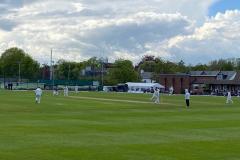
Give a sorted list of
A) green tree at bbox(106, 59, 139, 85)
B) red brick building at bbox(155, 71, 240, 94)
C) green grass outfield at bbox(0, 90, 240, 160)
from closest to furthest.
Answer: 1. green grass outfield at bbox(0, 90, 240, 160)
2. red brick building at bbox(155, 71, 240, 94)
3. green tree at bbox(106, 59, 139, 85)

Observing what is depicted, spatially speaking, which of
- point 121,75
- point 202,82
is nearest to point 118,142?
point 202,82

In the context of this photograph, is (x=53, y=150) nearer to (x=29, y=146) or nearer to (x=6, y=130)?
(x=29, y=146)

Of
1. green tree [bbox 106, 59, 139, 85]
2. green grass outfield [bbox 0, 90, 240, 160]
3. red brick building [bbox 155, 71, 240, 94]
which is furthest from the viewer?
green tree [bbox 106, 59, 139, 85]

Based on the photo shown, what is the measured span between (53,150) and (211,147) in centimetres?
548

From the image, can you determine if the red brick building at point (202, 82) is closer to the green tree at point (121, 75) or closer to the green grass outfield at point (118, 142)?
the green tree at point (121, 75)

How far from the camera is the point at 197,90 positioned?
137m

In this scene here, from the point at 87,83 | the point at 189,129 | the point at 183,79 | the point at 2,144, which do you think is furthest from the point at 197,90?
the point at 2,144

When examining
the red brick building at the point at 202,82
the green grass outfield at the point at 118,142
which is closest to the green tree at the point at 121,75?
the red brick building at the point at 202,82

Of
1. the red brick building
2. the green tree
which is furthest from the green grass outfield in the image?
the green tree

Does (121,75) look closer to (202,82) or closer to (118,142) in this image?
(202,82)

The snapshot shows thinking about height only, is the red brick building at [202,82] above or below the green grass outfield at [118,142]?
above

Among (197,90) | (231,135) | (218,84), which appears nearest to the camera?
(231,135)

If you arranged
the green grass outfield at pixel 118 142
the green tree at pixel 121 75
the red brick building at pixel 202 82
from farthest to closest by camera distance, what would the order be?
the green tree at pixel 121 75 < the red brick building at pixel 202 82 < the green grass outfield at pixel 118 142

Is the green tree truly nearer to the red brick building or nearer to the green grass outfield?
the red brick building
